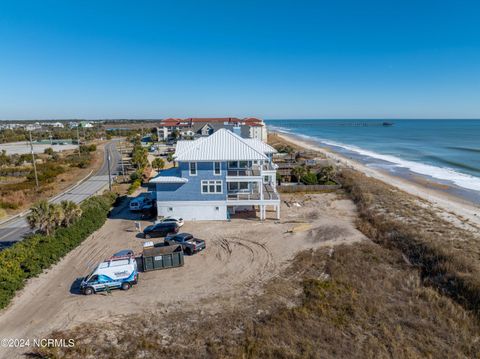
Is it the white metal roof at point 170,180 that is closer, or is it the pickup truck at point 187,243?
the pickup truck at point 187,243

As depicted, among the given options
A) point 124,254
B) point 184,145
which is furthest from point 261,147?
point 124,254

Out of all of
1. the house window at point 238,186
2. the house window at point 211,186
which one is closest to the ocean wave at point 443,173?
the house window at point 238,186

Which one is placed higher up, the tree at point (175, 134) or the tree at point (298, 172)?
the tree at point (175, 134)

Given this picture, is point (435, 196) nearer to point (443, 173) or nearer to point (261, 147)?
point (443, 173)

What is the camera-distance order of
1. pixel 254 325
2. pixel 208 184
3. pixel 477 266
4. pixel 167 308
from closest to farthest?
pixel 254 325 < pixel 167 308 < pixel 477 266 < pixel 208 184

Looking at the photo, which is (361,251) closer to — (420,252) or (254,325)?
(420,252)

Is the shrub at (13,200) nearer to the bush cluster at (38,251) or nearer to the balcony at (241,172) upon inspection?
the bush cluster at (38,251)

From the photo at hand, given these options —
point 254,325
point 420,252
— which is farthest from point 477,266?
point 254,325

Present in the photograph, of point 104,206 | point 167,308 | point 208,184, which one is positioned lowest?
point 167,308

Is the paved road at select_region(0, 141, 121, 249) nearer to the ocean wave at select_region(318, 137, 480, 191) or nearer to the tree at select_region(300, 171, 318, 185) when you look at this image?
the tree at select_region(300, 171, 318, 185)
